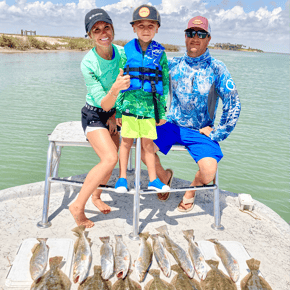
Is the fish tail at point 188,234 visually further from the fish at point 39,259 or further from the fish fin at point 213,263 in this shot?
the fish at point 39,259

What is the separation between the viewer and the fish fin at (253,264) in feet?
8.30

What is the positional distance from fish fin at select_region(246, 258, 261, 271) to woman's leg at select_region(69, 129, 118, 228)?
5.24 feet

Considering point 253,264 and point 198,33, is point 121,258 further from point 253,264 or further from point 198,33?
point 198,33

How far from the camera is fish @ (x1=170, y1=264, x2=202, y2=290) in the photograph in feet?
7.57

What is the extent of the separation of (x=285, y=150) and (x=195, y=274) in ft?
27.7

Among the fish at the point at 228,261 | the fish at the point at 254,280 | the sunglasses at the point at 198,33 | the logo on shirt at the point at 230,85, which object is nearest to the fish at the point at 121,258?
the fish at the point at 228,261

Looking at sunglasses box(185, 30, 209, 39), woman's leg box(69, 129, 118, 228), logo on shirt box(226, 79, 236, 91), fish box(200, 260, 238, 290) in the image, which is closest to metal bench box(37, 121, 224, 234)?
woman's leg box(69, 129, 118, 228)

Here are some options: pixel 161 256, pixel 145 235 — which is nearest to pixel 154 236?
pixel 145 235

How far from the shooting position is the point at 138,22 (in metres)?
2.84

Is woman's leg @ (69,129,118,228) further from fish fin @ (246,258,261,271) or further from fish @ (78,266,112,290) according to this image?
fish fin @ (246,258,261,271)

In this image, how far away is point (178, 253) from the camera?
2695mm

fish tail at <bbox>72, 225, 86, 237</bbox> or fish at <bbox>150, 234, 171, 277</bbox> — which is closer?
fish at <bbox>150, 234, 171, 277</bbox>

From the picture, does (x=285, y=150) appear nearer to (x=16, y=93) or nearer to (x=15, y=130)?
(x=15, y=130)

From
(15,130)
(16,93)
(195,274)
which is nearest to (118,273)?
(195,274)
